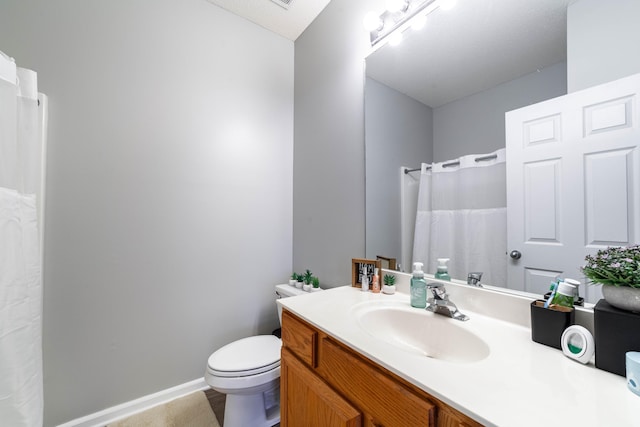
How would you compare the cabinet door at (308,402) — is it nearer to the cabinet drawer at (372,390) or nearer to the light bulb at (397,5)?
the cabinet drawer at (372,390)

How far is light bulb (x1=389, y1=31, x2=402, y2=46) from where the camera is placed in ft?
4.10

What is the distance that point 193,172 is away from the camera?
64.1 inches

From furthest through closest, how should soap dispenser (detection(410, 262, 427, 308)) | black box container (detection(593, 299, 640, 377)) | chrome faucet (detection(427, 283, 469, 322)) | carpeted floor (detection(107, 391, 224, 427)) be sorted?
carpeted floor (detection(107, 391, 224, 427)) → soap dispenser (detection(410, 262, 427, 308)) → chrome faucet (detection(427, 283, 469, 322)) → black box container (detection(593, 299, 640, 377))

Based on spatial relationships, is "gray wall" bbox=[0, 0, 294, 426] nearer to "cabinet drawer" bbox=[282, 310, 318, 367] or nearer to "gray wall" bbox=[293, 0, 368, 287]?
"gray wall" bbox=[293, 0, 368, 287]

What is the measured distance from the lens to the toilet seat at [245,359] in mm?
1200

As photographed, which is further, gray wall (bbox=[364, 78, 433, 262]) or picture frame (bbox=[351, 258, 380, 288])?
picture frame (bbox=[351, 258, 380, 288])

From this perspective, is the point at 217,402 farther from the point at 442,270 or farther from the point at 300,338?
the point at 442,270

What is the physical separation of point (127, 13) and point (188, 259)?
4.87 feet

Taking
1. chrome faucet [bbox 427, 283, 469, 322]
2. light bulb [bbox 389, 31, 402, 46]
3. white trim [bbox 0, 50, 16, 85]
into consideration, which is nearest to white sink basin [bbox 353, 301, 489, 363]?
chrome faucet [bbox 427, 283, 469, 322]

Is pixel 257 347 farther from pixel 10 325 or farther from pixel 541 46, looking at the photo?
pixel 541 46

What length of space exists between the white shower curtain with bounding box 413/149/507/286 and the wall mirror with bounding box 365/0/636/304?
1.9 inches

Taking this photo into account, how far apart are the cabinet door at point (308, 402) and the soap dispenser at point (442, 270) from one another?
0.62 m

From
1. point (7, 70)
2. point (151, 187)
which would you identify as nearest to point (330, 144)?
point (151, 187)

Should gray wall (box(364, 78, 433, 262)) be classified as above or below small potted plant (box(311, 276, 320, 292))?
above
